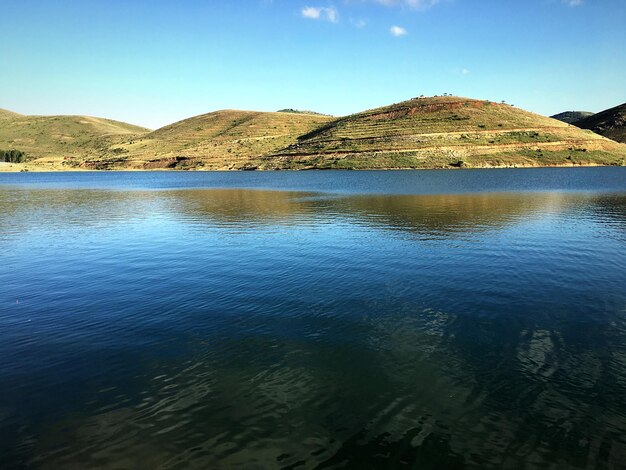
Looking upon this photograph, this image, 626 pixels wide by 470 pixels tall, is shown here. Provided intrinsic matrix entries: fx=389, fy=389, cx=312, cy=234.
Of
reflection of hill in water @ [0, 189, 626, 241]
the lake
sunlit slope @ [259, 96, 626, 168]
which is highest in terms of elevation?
sunlit slope @ [259, 96, 626, 168]

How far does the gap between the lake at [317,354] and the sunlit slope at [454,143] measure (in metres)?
126

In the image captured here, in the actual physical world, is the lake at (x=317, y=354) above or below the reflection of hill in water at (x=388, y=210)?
below

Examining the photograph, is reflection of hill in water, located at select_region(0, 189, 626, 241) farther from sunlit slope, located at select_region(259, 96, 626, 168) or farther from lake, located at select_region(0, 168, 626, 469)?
sunlit slope, located at select_region(259, 96, 626, 168)

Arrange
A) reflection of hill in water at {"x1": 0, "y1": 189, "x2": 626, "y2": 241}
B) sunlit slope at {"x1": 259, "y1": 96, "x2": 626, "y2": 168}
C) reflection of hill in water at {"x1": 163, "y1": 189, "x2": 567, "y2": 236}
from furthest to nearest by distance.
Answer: sunlit slope at {"x1": 259, "y1": 96, "x2": 626, "y2": 168} → reflection of hill in water at {"x1": 0, "y1": 189, "x2": 626, "y2": 241} → reflection of hill in water at {"x1": 163, "y1": 189, "x2": 567, "y2": 236}

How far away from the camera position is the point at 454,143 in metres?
158

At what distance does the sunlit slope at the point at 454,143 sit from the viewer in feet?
488

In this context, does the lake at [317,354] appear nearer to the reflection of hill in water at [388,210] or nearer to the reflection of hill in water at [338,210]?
the reflection of hill in water at [388,210]

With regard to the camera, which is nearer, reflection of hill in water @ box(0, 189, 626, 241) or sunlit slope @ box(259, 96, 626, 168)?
reflection of hill in water @ box(0, 189, 626, 241)

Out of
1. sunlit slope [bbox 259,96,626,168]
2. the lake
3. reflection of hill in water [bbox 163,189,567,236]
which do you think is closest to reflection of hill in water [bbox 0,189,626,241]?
reflection of hill in water [bbox 163,189,567,236]

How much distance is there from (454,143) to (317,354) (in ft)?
523

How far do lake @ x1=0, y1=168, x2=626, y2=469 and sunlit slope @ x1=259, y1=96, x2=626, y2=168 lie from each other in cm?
12563

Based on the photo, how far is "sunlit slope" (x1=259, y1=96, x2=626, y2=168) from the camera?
149 m

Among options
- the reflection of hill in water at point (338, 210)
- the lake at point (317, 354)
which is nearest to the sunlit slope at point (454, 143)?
the reflection of hill in water at point (338, 210)

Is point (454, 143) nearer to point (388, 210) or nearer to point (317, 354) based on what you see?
point (388, 210)
